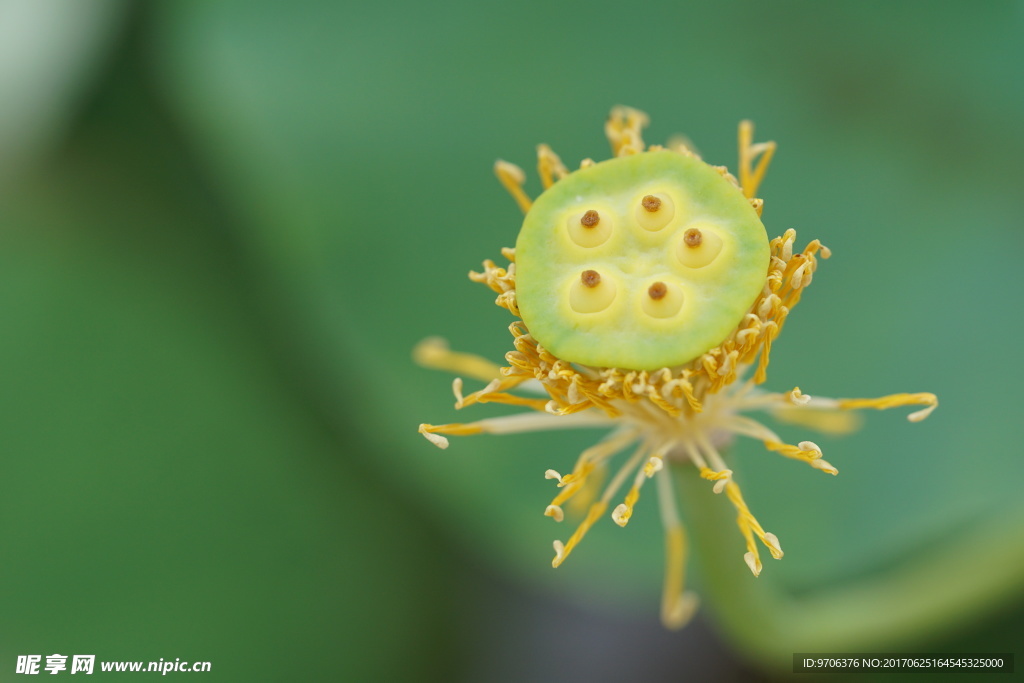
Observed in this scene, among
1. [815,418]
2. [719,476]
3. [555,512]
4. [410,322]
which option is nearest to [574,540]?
[555,512]

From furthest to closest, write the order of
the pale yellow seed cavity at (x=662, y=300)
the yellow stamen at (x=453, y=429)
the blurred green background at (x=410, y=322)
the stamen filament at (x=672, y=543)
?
the blurred green background at (x=410, y=322)
the stamen filament at (x=672, y=543)
the yellow stamen at (x=453, y=429)
the pale yellow seed cavity at (x=662, y=300)

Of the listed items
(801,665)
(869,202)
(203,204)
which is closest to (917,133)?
(869,202)

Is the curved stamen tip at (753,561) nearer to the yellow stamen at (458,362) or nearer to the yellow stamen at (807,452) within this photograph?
the yellow stamen at (807,452)

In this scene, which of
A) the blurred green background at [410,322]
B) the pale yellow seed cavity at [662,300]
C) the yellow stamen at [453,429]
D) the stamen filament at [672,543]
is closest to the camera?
the pale yellow seed cavity at [662,300]

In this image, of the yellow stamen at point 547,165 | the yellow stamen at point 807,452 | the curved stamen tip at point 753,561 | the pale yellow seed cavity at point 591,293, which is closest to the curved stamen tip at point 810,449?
the yellow stamen at point 807,452

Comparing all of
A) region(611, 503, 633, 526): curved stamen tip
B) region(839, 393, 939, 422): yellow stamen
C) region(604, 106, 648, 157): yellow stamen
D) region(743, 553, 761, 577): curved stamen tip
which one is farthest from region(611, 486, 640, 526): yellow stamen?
region(604, 106, 648, 157): yellow stamen

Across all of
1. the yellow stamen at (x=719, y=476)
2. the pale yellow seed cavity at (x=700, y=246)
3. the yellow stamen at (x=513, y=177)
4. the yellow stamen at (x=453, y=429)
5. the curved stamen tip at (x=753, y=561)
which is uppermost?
the yellow stamen at (x=513, y=177)

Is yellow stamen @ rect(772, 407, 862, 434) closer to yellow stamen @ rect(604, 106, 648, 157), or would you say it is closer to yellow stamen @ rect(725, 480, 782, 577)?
yellow stamen @ rect(725, 480, 782, 577)
